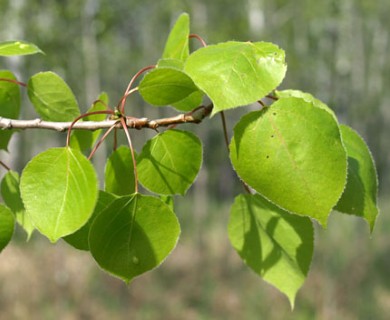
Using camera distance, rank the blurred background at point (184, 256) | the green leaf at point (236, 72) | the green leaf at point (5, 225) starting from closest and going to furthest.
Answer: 1. the green leaf at point (236, 72)
2. the green leaf at point (5, 225)
3. the blurred background at point (184, 256)

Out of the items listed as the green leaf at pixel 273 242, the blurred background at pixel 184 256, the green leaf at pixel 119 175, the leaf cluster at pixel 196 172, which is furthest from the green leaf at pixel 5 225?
the blurred background at pixel 184 256

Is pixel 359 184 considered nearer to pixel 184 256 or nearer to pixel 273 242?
pixel 273 242

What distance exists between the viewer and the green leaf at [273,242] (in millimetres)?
587

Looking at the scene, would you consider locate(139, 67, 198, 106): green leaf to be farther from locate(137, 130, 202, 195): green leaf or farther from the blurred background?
the blurred background

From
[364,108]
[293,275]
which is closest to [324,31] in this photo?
[364,108]

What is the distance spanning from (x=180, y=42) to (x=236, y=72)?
0.70ft

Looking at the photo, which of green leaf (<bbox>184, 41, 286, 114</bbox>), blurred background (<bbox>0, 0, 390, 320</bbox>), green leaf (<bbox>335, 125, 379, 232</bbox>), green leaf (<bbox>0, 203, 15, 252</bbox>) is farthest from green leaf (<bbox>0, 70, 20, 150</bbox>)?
blurred background (<bbox>0, 0, 390, 320</bbox>)

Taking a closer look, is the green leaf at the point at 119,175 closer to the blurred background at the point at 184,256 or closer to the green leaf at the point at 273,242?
the green leaf at the point at 273,242

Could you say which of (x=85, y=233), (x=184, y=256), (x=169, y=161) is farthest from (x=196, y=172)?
(x=184, y=256)

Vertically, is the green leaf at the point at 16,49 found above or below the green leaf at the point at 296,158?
above

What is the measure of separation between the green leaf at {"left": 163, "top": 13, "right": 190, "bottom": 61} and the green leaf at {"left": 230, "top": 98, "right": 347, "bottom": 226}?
0.69ft

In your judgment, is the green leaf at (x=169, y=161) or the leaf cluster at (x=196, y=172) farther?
the green leaf at (x=169, y=161)

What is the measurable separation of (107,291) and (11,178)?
5.67 metres

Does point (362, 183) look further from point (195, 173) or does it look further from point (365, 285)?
point (365, 285)
